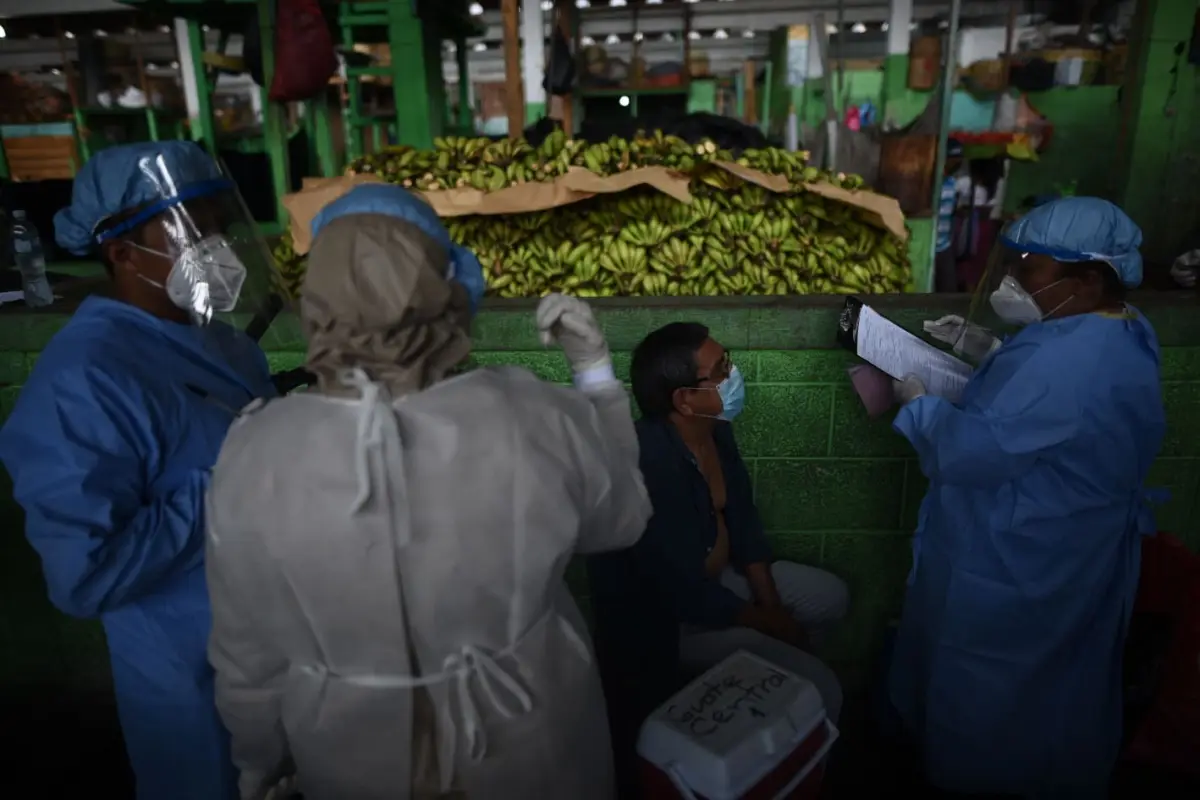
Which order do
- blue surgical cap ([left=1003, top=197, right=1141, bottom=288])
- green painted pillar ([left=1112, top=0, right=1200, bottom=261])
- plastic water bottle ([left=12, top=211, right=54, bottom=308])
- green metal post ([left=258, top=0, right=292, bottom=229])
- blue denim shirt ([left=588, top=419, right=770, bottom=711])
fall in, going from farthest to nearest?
green painted pillar ([left=1112, top=0, right=1200, bottom=261]) → green metal post ([left=258, top=0, right=292, bottom=229]) → plastic water bottle ([left=12, top=211, right=54, bottom=308]) → blue denim shirt ([left=588, top=419, right=770, bottom=711]) → blue surgical cap ([left=1003, top=197, right=1141, bottom=288])

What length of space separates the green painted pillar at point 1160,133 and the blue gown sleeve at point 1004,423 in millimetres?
3347

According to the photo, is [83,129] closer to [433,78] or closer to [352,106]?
[352,106]

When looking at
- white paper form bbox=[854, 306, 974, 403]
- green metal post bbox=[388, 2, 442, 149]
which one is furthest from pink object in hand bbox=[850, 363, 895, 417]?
green metal post bbox=[388, 2, 442, 149]

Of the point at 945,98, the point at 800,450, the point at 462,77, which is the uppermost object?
the point at 462,77

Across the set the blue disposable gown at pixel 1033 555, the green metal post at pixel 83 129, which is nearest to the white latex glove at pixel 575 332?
the blue disposable gown at pixel 1033 555

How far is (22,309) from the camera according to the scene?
254 centimetres

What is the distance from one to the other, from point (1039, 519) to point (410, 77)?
13.7 feet

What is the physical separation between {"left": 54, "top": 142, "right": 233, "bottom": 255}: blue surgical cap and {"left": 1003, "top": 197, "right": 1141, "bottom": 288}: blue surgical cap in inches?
76.9

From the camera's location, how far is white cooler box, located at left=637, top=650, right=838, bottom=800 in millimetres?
1646

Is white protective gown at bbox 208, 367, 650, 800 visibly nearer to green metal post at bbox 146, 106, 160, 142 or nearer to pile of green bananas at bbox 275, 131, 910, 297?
pile of green bananas at bbox 275, 131, 910, 297

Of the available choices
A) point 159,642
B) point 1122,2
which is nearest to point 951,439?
point 159,642

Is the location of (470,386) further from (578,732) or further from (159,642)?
(159,642)

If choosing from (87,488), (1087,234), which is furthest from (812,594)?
(87,488)

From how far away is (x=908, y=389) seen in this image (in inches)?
84.1
